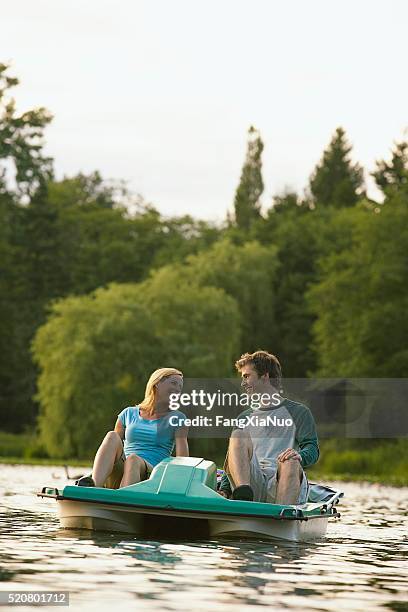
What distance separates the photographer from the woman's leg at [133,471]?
1413 centimetres

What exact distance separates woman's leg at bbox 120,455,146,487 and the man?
757 millimetres

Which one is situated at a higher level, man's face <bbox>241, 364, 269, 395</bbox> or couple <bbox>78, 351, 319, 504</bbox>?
man's face <bbox>241, 364, 269, 395</bbox>

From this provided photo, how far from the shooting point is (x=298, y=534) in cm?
1416

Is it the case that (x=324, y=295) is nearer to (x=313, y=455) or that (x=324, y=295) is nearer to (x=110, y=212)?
(x=110, y=212)

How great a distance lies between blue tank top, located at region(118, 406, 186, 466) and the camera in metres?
14.5

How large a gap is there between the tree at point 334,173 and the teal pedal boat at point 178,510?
8745cm

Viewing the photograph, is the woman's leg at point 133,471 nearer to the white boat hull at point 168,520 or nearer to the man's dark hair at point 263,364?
the white boat hull at point 168,520

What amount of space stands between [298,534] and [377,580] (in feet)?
9.25

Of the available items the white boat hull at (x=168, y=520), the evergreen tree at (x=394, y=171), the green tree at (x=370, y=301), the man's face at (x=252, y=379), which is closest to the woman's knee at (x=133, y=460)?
the white boat hull at (x=168, y=520)

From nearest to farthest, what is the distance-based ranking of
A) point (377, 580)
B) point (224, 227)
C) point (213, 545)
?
point (377, 580)
point (213, 545)
point (224, 227)

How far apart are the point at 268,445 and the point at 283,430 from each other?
0.20 metres

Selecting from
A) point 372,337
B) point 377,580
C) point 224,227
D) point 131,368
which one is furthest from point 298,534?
point 224,227

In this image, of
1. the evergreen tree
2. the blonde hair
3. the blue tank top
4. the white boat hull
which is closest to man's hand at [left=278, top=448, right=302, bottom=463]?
the white boat hull

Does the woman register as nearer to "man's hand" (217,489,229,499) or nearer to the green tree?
"man's hand" (217,489,229,499)
